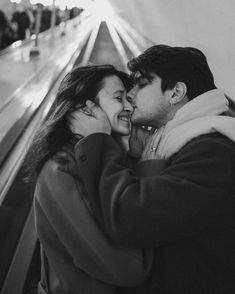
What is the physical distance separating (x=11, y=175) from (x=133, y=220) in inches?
51.5

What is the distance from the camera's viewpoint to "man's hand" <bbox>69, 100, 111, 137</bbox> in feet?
4.18

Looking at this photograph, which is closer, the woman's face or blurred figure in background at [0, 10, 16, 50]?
the woman's face

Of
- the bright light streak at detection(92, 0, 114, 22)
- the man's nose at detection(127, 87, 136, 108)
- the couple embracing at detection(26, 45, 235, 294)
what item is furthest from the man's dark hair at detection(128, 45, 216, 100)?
the bright light streak at detection(92, 0, 114, 22)

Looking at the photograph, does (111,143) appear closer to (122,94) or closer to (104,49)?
(122,94)

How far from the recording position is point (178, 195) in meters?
1.04

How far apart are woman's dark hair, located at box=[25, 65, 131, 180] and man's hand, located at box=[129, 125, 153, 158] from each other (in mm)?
306

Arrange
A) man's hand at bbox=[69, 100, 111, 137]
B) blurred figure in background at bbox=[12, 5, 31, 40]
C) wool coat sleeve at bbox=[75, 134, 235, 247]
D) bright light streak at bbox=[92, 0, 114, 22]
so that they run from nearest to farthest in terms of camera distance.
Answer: wool coat sleeve at bbox=[75, 134, 235, 247] < man's hand at bbox=[69, 100, 111, 137] < blurred figure in background at bbox=[12, 5, 31, 40] < bright light streak at bbox=[92, 0, 114, 22]

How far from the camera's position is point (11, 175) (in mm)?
2184

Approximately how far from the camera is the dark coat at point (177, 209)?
1.04 m

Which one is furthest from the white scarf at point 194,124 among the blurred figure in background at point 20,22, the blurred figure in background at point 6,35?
the blurred figure in background at point 20,22

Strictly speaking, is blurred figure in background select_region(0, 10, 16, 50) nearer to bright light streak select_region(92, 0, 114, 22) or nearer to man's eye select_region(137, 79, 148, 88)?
man's eye select_region(137, 79, 148, 88)

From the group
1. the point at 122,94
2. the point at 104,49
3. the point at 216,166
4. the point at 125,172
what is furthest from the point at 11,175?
the point at 104,49

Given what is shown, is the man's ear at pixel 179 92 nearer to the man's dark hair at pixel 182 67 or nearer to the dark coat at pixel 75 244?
the man's dark hair at pixel 182 67

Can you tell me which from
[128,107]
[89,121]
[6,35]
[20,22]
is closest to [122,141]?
[128,107]
